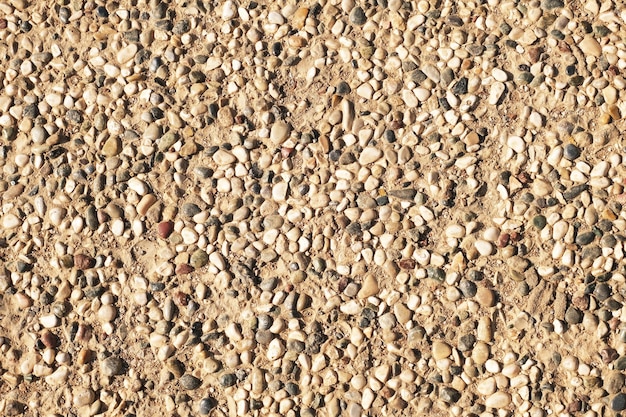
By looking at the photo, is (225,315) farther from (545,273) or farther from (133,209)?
(545,273)

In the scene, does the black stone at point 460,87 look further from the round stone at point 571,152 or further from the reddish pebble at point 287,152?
the reddish pebble at point 287,152

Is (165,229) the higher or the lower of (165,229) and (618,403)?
the higher

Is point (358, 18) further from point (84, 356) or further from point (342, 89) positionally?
point (84, 356)

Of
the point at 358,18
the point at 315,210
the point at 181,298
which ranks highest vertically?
the point at 358,18

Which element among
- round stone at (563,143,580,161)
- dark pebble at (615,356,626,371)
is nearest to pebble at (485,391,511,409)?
dark pebble at (615,356,626,371)

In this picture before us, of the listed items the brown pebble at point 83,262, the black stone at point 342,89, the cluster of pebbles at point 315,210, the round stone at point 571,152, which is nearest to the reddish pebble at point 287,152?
the cluster of pebbles at point 315,210

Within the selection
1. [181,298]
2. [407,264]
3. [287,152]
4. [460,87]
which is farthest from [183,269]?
[460,87]

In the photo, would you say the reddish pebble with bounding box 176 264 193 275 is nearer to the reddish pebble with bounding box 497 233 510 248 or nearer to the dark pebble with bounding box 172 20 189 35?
the dark pebble with bounding box 172 20 189 35
